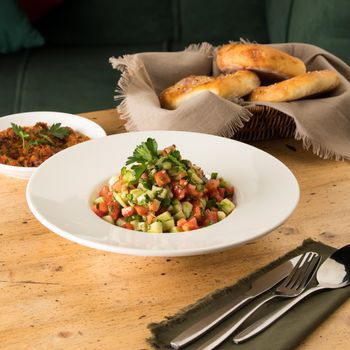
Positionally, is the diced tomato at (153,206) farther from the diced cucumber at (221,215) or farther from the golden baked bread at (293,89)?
the golden baked bread at (293,89)

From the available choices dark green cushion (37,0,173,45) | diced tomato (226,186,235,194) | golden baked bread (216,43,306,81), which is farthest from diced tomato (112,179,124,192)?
dark green cushion (37,0,173,45)

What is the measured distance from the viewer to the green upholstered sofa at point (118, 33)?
8.26 feet

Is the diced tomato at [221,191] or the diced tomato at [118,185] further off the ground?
the diced tomato at [118,185]

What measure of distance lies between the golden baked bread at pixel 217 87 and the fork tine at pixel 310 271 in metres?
0.56

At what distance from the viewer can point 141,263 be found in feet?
3.53

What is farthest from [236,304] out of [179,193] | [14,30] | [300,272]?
[14,30]

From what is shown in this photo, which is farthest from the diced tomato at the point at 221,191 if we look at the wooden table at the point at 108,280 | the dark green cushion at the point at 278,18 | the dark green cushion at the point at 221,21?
the dark green cushion at the point at 221,21

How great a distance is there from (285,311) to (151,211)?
28cm

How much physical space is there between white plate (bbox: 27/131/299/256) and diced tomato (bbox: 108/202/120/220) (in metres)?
0.04

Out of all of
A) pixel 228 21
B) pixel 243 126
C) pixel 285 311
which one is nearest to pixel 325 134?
pixel 243 126

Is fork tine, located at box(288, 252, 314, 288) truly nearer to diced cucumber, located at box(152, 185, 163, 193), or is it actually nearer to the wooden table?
the wooden table

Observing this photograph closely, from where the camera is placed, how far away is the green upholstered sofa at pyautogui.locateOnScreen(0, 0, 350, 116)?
8.26 feet

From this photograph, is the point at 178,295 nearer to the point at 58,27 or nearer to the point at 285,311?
the point at 285,311

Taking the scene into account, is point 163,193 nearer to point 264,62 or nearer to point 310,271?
point 310,271
